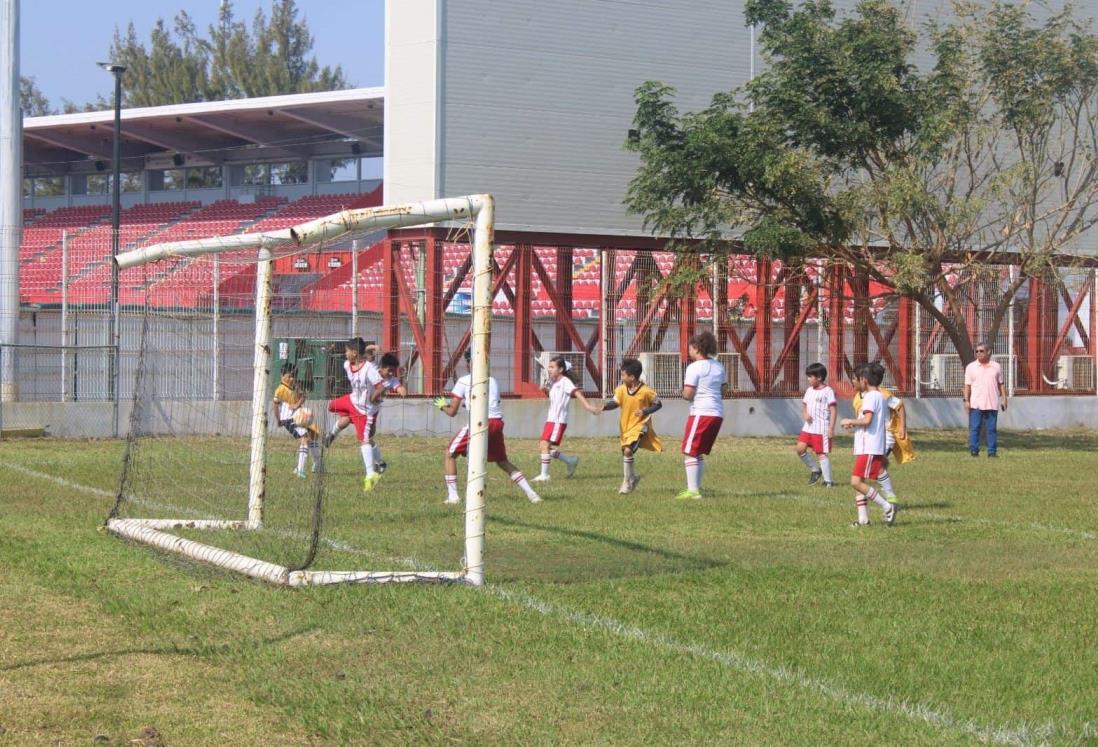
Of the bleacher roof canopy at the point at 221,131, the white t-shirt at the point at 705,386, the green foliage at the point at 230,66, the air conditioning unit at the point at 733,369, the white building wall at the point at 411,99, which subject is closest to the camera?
the white t-shirt at the point at 705,386

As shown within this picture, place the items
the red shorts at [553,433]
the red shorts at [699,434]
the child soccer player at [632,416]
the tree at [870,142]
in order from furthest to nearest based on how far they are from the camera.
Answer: the tree at [870,142]
the red shorts at [553,433]
the child soccer player at [632,416]
the red shorts at [699,434]

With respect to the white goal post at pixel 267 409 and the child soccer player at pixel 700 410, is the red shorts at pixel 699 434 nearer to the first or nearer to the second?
the child soccer player at pixel 700 410

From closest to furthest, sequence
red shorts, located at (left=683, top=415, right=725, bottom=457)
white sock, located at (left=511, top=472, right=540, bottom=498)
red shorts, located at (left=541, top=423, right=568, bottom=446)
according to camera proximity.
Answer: white sock, located at (left=511, top=472, right=540, bottom=498) < red shorts, located at (left=683, top=415, right=725, bottom=457) < red shorts, located at (left=541, top=423, right=568, bottom=446)

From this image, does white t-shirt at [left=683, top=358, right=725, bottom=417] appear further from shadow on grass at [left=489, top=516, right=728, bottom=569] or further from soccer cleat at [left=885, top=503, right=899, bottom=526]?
shadow on grass at [left=489, top=516, right=728, bottom=569]

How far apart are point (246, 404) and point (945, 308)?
21621 millimetres

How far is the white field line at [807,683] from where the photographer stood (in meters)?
5.88

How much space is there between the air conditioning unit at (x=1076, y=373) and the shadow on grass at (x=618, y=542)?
23206 millimetres

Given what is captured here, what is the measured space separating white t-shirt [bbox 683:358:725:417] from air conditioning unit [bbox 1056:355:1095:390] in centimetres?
2011

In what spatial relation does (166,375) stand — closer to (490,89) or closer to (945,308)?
(490,89)

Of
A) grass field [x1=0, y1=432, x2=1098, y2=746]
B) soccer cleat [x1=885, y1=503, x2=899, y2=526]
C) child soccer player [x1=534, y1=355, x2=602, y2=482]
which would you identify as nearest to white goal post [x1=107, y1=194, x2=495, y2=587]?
grass field [x1=0, y1=432, x2=1098, y2=746]

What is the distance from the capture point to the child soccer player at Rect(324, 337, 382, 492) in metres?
15.9

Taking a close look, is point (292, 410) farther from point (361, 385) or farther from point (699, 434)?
point (699, 434)

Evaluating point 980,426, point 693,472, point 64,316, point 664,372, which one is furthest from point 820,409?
point 64,316

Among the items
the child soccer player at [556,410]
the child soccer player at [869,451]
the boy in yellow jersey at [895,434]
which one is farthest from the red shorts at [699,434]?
the child soccer player at [556,410]
